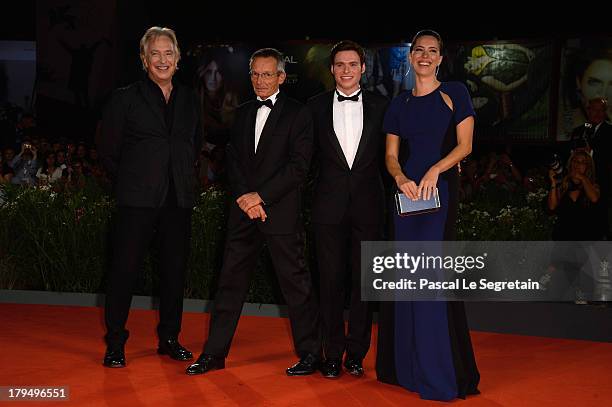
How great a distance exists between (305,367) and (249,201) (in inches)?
38.1

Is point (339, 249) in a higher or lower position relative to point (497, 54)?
lower

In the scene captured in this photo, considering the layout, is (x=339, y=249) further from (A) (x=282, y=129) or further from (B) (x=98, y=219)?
(B) (x=98, y=219)

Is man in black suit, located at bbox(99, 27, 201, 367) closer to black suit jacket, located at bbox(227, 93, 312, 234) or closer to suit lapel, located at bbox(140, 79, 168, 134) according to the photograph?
suit lapel, located at bbox(140, 79, 168, 134)

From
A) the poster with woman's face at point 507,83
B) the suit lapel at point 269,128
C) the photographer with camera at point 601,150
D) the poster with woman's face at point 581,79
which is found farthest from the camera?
the poster with woman's face at point 507,83

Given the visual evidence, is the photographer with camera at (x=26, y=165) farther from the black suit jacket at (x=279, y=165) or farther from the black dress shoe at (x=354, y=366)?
the black dress shoe at (x=354, y=366)

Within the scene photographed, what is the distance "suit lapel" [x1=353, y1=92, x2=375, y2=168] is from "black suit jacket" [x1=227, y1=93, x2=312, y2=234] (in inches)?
10.8

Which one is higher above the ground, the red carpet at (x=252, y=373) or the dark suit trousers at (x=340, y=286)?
the dark suit trousers at (x=340, y=286)

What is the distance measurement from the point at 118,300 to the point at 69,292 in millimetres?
2821

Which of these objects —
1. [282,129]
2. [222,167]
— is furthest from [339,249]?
[222,167]

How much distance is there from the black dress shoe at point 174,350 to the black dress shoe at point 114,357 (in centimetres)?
31

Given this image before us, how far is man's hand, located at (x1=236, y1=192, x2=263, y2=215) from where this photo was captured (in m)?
4.97

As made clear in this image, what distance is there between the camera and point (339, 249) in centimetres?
510

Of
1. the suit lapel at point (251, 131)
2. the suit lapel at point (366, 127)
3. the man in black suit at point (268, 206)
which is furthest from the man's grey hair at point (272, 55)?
the suit lapel at point (366, 127)

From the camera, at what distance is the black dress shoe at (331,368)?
5027 millimetres
